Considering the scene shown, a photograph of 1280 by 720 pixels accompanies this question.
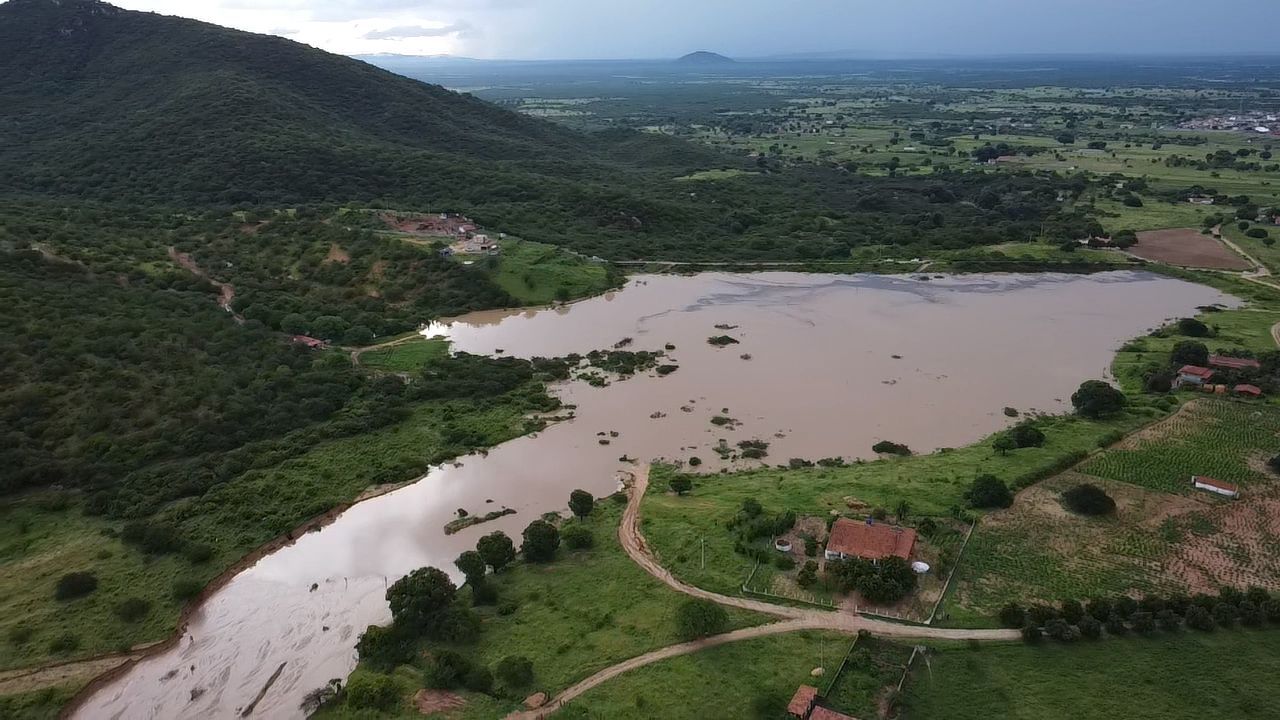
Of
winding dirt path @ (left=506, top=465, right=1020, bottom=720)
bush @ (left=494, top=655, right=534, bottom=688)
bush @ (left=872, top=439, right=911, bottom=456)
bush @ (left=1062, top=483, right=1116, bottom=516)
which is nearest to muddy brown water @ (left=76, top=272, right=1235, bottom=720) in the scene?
bush @ (left=872, top=439, right=911, bottom=456)

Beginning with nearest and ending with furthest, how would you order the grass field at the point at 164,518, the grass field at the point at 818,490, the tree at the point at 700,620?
1. the tree at the point at 700,620
2. the grass field at the point at 164,518
3. the grass field at the point at 818,490

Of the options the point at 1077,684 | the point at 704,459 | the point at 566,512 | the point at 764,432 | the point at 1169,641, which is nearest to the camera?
the point at 1077,684

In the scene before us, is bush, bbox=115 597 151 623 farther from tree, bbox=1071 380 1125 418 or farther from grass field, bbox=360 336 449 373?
tree, bbox=1071 380 1125 418

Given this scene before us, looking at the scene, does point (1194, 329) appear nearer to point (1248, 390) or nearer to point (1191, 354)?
point (1191, 354)

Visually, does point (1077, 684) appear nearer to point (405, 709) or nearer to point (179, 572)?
point (405, 709)

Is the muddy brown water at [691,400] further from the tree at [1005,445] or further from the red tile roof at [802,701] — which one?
the red tile roof at [802,701]

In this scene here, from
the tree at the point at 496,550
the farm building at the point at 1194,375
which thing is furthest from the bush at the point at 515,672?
the farm building at the point at 1194,375

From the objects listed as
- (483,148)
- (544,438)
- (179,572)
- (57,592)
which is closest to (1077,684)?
(544,438)
